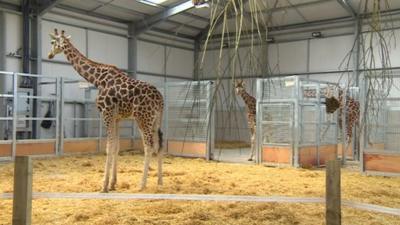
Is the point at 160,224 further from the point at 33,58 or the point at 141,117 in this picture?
the point at 33,58

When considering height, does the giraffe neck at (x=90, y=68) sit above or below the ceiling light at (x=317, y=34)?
below

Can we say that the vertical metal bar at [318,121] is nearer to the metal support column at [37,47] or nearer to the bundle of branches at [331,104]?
the bundle of branches at [331,104]

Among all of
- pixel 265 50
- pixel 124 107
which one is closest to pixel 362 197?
pixel 124 107

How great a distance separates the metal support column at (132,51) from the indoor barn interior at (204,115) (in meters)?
0.07

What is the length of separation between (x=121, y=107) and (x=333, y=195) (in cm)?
377

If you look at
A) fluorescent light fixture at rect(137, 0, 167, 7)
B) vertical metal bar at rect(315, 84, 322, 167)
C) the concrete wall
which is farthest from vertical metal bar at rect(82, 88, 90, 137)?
vertical metal bar at rect(315, 84, 322, 167)

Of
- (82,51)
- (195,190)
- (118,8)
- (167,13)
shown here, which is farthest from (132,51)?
(195,190)

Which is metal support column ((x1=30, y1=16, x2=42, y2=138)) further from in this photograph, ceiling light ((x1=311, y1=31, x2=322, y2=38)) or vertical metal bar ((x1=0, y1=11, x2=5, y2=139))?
ceiling light ((x1=311, y1=31, x2=322, y2=38))

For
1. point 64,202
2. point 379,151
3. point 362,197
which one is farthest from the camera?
point 379,151

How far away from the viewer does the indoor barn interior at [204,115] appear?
4.45 feet

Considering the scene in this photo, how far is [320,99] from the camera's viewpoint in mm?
9094

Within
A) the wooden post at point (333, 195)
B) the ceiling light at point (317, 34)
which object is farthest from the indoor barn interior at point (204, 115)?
the ceiling light at point (317, 34)

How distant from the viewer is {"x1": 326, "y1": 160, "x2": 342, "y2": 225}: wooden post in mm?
2482

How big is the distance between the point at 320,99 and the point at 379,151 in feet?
6.46
